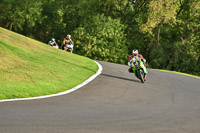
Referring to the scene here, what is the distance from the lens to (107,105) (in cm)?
912

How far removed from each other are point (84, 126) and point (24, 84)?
17.4ft

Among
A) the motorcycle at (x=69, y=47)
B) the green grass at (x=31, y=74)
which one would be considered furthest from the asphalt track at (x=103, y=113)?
the motorcycle at (x=69, y=47)

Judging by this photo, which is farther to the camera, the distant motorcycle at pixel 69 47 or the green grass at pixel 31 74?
the distant motorcycle at pixel 69 47

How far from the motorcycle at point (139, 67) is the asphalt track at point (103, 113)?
11.4 ft

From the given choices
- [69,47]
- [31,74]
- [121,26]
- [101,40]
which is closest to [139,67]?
[31,74]

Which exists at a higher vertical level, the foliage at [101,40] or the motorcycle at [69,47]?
the motorcycle at [69,47]

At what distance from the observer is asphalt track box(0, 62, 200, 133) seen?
626 centimetres

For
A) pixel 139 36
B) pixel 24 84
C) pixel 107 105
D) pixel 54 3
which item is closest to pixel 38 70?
pixel 24 84

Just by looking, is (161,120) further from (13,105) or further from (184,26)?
(184,26)

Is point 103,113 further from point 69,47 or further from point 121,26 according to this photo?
point 121,26

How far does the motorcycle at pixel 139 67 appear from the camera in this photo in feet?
50.9

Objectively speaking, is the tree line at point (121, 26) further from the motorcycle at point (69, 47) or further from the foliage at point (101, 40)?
the motorcycle at point (69, 47)

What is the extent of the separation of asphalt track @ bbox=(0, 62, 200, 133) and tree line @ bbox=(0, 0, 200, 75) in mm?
34387

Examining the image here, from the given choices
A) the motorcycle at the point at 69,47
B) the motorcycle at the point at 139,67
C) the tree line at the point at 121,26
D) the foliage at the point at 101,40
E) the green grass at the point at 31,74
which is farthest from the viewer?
the foliage at the point at 101,40
